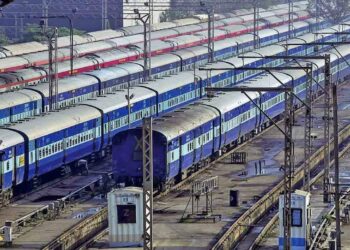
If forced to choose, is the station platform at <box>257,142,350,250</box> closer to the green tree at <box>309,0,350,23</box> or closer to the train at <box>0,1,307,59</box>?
the train at <box>0,1,307,59</box>

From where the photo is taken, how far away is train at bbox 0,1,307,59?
96375 mm

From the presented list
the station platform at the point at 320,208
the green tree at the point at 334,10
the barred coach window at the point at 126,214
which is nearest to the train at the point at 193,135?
the barred coach window at the point at 126,214

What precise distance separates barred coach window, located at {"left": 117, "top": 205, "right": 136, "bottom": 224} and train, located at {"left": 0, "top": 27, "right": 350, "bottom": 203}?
271 inches

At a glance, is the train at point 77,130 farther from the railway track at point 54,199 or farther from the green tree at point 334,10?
the green tree at point 334,10

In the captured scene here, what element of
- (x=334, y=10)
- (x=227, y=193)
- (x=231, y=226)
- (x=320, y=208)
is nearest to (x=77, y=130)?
(x=227, y=193)

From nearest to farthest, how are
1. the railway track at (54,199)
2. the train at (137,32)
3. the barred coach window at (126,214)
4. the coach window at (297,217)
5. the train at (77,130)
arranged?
the coach window at (297,217), the barred coach window at (126,214), the railway track at (54,199), the train at (77,130), the train at (137,32)

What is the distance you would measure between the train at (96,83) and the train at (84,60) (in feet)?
10.7

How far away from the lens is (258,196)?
46156 millimetres

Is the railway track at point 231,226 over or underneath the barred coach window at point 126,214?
underneath

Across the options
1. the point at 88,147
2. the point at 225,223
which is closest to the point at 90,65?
the point at 88,147

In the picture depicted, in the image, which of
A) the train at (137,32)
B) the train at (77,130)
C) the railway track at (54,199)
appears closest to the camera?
the railway track at (54,199)

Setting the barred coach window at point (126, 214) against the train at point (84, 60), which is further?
the train at point (84, 60)

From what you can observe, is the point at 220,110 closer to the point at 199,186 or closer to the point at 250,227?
the point at 199,186

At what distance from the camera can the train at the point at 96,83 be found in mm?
56875
